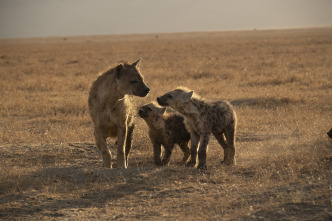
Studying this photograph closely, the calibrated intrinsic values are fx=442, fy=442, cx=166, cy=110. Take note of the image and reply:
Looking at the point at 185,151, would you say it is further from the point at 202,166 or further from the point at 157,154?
the point at 202,166

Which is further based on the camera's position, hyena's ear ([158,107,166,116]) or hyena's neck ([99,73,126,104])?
hyena's ear ([158,107,166,116])

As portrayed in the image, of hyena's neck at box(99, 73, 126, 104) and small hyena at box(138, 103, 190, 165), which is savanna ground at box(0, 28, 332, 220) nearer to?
small hyena at box(138, 103, 190, 165)

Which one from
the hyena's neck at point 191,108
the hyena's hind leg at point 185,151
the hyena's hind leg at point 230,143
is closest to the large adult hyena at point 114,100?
the hyena's neck at point 191,108

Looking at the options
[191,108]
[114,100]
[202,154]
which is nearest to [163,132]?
[191,108]

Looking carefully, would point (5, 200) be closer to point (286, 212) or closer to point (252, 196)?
point (252, 196)

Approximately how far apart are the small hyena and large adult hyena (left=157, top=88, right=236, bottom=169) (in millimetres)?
528

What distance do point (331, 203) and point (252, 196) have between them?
795 millimetres

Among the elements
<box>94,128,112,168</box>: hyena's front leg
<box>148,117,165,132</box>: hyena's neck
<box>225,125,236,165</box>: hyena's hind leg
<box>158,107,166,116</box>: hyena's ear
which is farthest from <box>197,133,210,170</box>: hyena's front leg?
<box>94,128,112,168</box>: hyena's front leg

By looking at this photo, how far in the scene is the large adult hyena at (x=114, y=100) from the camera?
19.5 ft

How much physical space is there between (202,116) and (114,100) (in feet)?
4.04

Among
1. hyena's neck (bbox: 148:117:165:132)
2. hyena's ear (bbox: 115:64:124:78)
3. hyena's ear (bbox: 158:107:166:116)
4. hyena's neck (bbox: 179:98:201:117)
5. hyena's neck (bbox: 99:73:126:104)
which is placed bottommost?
hyena's neck (bbox: 148:117:165:132)

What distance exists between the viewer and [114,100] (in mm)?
5992

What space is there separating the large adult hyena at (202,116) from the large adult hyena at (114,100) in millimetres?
458

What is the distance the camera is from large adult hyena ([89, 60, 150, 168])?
19.5ft
